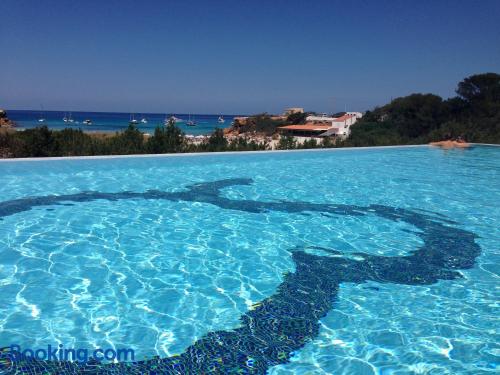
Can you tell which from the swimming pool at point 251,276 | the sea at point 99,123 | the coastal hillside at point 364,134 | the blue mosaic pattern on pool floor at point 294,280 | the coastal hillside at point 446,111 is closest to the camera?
the blue mosaic pattern on pool floor at point 294,280

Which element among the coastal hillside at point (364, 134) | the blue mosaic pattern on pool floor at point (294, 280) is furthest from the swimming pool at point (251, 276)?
the coastal hillside at point (364, 134)

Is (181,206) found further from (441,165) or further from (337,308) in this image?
(441,165)

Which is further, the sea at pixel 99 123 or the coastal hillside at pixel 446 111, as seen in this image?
the sea at pixel 99 123

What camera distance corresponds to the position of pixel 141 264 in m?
4.39

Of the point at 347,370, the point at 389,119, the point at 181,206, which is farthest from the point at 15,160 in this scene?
the point at 389,119

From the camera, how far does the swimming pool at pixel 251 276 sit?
2934 millimetres

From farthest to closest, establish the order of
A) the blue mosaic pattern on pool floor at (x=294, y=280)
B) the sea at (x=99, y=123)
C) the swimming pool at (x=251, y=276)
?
the sea at (x=99, y=123) < the swimming pool at (x=251, y=276) < the blue mosaic pattern on pool floor at (x=294, y=280)

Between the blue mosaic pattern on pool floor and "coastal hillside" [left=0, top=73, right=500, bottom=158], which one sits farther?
"coastal hillside" [left=0, top=73, right=500, bottom=158]

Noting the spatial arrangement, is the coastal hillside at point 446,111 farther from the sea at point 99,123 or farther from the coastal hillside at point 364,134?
the sea at point 99,123

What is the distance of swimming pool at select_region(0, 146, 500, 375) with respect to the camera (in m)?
2.93

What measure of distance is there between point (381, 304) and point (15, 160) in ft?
31.7

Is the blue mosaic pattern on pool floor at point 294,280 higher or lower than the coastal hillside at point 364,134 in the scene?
lower

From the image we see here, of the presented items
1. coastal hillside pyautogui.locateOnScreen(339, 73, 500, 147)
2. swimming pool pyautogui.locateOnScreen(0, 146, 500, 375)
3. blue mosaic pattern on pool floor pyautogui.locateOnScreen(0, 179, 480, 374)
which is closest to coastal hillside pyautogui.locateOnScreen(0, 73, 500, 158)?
coastal hillside pyautogui.locateOnScreen(339, 73, 500, 147)

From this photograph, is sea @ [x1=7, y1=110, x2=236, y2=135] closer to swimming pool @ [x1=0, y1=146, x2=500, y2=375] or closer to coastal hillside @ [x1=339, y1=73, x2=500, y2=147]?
swimming pool @ [x1=0, y1=146, x2=500, y2=375]
